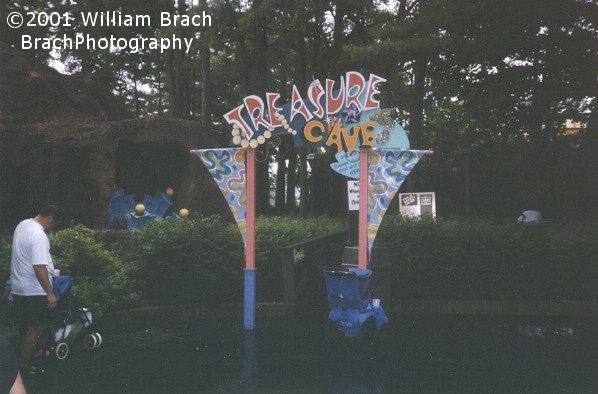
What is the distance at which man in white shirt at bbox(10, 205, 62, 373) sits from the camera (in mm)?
6852

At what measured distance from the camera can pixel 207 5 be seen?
78.1 ft

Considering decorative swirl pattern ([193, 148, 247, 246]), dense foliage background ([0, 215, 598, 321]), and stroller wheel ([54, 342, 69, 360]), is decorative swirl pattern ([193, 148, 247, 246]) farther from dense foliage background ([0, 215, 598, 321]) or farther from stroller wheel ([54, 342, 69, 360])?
stroller wheel ([54, 342, 69, 360])

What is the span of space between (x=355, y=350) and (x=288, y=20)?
17671mm

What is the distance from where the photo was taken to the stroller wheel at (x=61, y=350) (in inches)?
304

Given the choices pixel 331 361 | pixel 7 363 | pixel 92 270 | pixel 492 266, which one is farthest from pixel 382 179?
pixel 7 363

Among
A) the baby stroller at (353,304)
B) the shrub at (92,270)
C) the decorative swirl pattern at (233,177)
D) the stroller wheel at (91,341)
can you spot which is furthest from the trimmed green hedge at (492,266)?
the stroller wheel at (91,341)

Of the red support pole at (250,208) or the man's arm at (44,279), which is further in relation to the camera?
the red support pole at (250,208)

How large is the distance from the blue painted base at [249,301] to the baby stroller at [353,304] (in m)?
1.55

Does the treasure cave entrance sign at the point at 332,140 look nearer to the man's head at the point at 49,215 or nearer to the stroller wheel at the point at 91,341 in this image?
the stroller wheel at the point at 91,341

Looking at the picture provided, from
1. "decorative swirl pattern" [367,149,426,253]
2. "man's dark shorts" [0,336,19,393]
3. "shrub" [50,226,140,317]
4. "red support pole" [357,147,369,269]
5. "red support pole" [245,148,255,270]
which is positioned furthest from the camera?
"red support pole" [245,148,255,270]

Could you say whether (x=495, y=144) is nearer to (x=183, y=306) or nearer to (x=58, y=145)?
(x=58, y=145)

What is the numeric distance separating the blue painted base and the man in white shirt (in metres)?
3.71

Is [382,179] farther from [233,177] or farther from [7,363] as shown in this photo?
[7,363]

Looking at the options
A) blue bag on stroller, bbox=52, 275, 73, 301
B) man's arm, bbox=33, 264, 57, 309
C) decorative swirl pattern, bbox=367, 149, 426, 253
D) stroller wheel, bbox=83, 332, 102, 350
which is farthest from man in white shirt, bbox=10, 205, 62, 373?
decorative swirl pattern, bbox=367, 149, 426, 253
